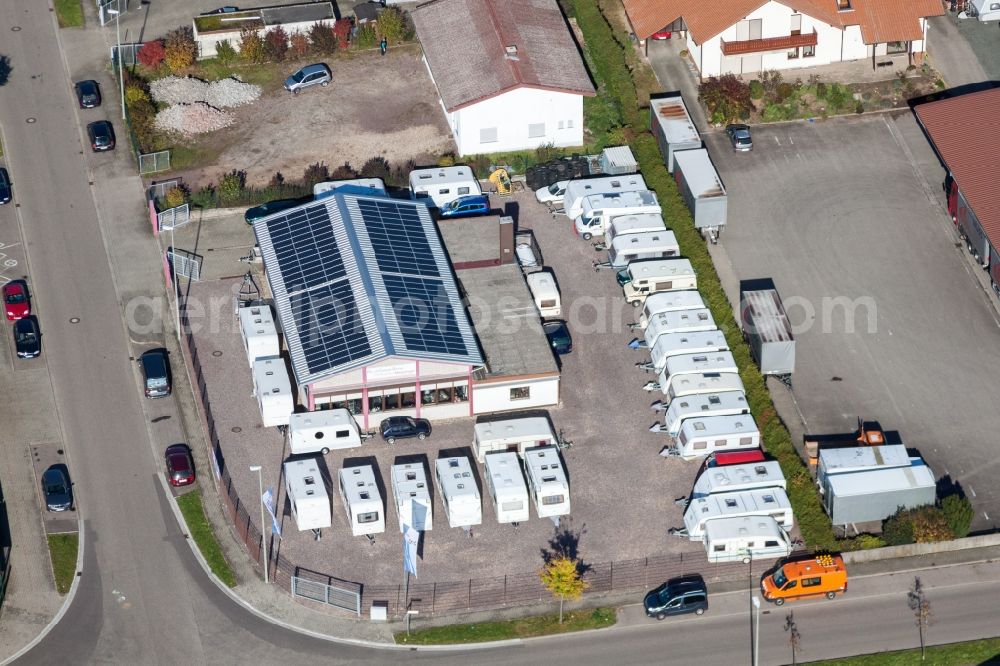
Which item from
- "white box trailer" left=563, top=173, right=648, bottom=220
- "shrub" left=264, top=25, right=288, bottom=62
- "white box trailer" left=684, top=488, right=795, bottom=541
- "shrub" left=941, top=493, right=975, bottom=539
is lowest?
"shrub" left=941, top=493, right=975, bottom=539

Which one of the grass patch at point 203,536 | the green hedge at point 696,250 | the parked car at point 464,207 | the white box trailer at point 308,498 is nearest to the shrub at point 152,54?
the parked car at point 464,207

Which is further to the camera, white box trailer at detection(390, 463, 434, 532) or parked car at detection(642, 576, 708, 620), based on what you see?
white box trailer at detection(390, 463, 434, 532)

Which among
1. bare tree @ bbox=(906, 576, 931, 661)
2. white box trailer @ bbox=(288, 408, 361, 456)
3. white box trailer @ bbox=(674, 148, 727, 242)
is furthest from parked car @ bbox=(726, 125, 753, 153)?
bare tree @ bbox=(906, 576, 931, 661)

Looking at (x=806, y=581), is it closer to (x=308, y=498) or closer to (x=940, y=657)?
(x=940, y=657)

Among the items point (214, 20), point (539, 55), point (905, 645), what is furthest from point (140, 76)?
point (905, 645)

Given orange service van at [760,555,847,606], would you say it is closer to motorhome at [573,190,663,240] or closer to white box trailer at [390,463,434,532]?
white box trailer at [390,463,434,532]

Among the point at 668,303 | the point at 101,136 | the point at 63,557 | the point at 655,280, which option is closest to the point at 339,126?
the point at 101,136

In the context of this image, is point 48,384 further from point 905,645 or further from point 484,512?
point 905,645
